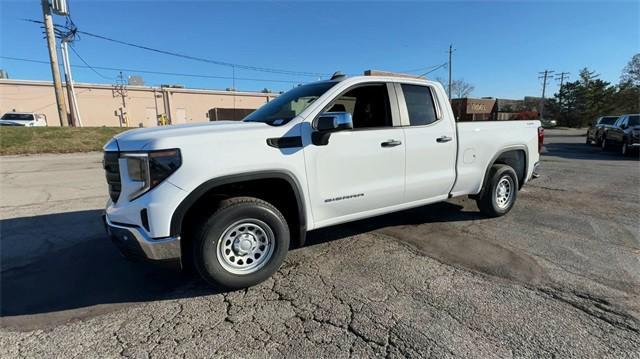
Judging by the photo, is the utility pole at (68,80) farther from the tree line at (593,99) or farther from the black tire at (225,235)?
the tree line at (593,99)

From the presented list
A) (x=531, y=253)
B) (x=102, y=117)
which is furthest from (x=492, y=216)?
(x=102, y=117)

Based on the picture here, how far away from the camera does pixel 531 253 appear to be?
3.86 metres

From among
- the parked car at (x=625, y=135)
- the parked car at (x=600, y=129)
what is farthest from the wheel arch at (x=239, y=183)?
the parked car at (x=600, y=129)

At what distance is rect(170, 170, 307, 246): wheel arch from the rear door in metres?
1.38

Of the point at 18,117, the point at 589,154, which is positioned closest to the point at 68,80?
the point at 18,117

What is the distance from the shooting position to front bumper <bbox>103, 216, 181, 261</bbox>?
2.74 m

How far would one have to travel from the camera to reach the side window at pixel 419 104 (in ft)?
13.4

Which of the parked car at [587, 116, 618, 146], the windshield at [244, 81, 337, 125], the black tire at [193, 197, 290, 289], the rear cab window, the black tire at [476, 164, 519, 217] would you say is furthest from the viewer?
the parked car at [587, 116, 618, 146]

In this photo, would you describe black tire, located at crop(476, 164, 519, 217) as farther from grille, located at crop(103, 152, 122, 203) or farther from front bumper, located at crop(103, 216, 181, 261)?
grille, located at crop(103, 152, 122, 203)

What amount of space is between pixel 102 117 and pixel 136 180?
4478 centimetres

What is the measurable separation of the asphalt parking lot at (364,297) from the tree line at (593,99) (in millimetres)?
60574

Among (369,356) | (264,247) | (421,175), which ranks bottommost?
(369,356)

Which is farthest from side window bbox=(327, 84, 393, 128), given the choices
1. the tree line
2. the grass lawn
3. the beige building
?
the tree line

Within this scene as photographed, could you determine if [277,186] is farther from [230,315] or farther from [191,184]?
[230,315]
